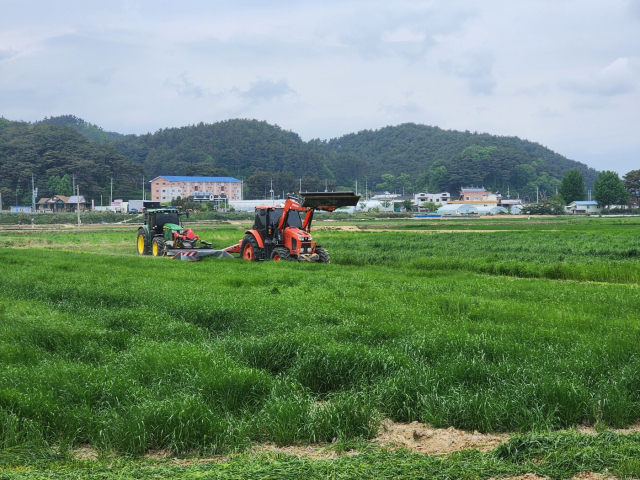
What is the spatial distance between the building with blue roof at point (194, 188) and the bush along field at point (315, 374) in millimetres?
122792

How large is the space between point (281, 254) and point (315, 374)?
14.8 m

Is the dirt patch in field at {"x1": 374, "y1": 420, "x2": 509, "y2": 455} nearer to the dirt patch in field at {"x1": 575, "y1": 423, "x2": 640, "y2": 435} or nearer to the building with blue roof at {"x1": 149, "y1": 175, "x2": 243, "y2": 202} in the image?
the dirt patch in field at {"x1": 575, "y1": 423, "x2": 640, "y2": 435}

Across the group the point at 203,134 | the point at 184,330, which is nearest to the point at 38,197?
the point at 203,134

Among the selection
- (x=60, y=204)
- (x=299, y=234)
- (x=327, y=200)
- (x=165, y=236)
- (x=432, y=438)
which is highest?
(x=60, y=204)

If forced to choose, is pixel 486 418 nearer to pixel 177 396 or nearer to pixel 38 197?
pixel 177 396

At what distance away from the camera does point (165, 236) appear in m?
28.0

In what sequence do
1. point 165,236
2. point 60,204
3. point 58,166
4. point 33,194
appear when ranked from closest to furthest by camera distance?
point 165,236, point 33,194, point 60,204, point 58,166

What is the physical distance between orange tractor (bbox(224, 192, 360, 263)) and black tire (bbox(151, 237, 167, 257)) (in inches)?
200

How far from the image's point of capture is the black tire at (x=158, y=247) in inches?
1080

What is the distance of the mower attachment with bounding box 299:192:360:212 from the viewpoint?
70.6 feet

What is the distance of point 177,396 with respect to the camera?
6602 mm

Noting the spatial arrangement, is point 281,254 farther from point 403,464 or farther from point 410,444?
point 403,464

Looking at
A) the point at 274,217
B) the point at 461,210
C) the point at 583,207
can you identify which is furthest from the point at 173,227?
the point at 583,207

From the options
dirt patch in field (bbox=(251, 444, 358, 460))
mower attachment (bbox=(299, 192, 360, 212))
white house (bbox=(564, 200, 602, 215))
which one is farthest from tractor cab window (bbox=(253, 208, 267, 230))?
white house (bbox=(564, 200, 602, 215))
